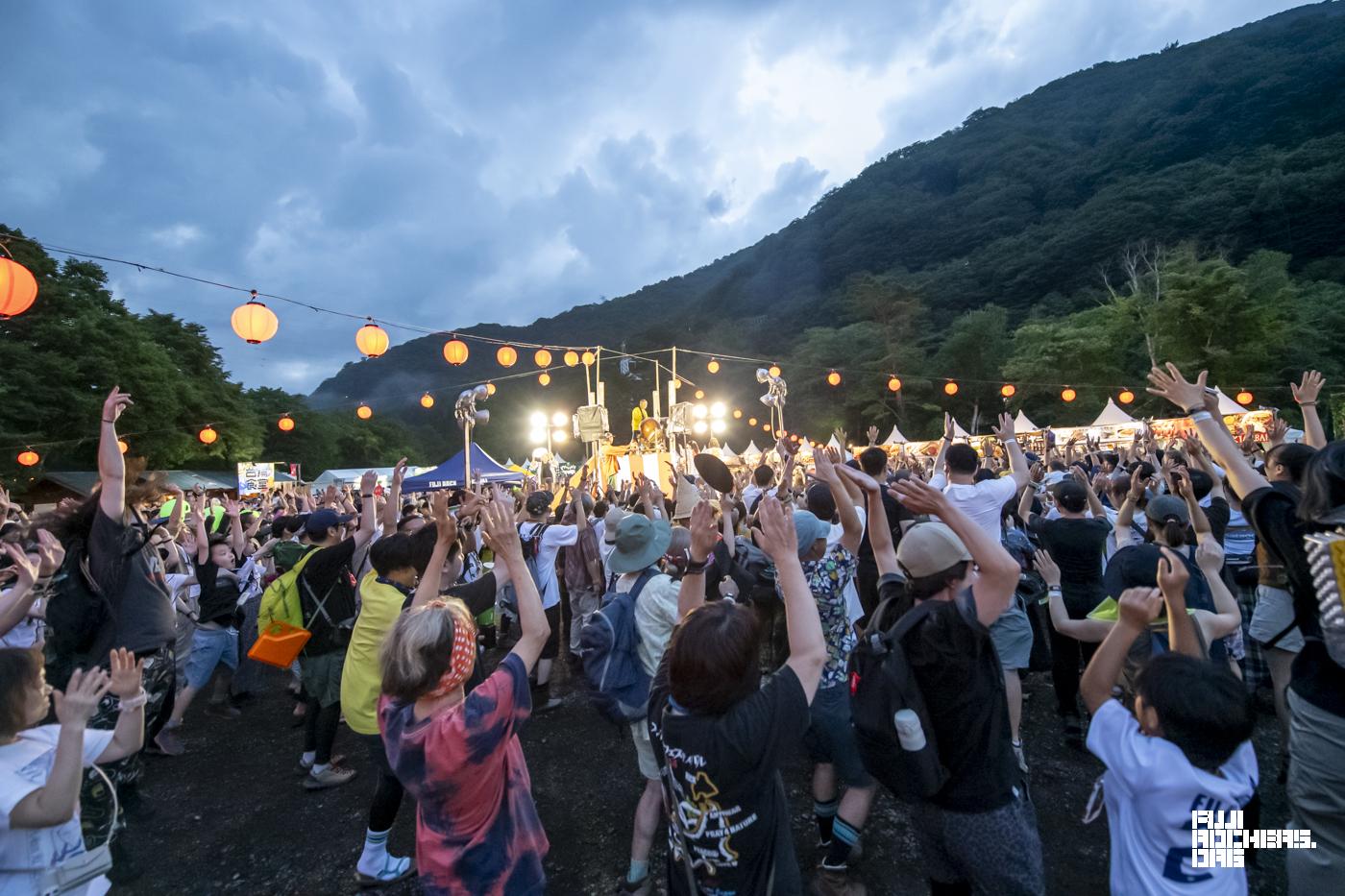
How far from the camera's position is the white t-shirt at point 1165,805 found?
1.49 metres

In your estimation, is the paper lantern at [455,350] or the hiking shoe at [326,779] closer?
the hiking shoe at [326,779]

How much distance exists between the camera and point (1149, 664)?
164cm

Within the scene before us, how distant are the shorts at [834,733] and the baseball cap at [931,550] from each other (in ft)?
3.82

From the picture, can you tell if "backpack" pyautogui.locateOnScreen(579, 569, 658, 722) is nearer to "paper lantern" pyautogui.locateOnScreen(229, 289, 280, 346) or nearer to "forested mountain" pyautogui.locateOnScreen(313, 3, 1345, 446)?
"paper lantern" pyautogui.locateOnScreen(229, 289, 280, 346)

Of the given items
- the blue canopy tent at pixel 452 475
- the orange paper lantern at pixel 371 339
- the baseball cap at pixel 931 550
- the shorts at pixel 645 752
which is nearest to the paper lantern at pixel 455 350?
the orange paper lantern at pixel 371 339

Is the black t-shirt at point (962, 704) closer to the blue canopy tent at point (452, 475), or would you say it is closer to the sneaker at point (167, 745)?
the sneaker at point (167, 745)

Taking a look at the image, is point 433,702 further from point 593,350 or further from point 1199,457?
point 593,350

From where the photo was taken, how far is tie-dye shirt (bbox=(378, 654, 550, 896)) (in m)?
1.70

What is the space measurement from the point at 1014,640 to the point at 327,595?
14.2ft

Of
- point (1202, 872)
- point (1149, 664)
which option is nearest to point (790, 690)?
point (1149, 664)

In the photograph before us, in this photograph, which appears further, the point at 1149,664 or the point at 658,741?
the point at 658,741

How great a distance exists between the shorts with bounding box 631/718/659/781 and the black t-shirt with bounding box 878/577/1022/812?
1366 millimetres

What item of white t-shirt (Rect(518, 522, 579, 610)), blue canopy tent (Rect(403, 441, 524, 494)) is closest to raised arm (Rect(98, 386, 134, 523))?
white t-shirt (Rect(518, 522, 579, 610))

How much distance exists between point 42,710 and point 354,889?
2.09 m
